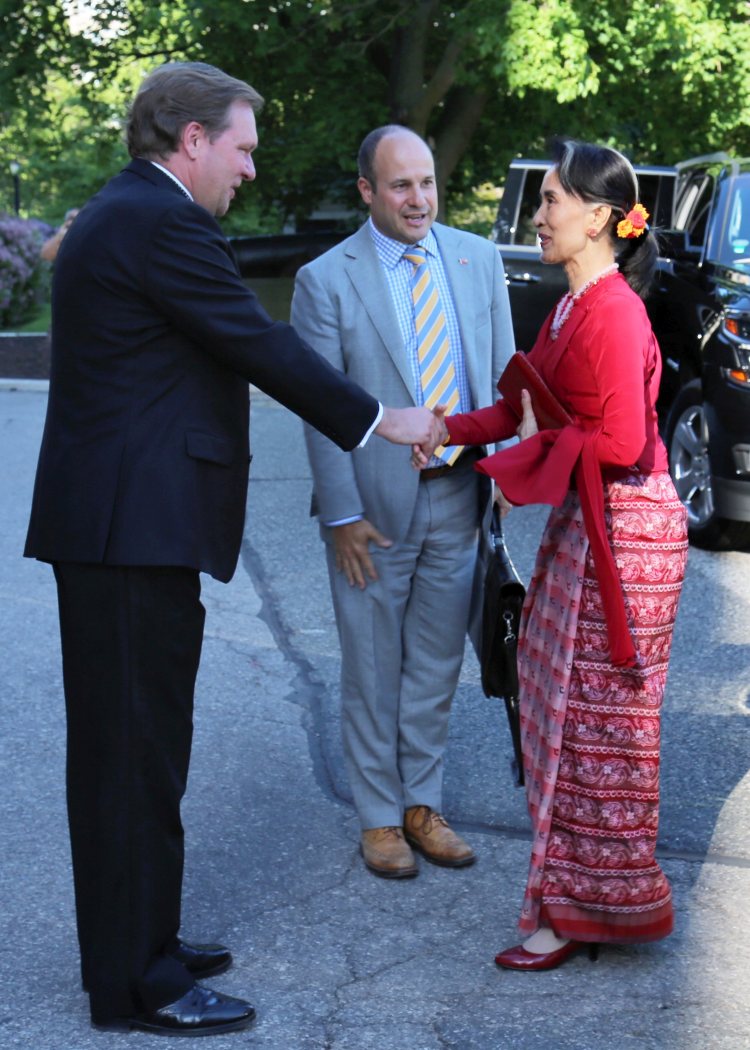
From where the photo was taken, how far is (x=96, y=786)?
11.2 feet

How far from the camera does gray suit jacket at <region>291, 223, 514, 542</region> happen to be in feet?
13.8

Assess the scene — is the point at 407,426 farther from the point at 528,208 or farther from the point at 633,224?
the point at 528,208

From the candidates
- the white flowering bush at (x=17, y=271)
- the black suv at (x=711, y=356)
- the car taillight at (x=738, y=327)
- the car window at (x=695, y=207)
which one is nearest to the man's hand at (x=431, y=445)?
the black suv at (x=711, y=356)

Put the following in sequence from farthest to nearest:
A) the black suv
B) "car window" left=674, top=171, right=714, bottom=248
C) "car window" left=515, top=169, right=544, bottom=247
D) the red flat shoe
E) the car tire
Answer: "car window" left=515, top=169, right=544, bottom=247, "car window" left=674, top=171, right=714, bottom=248, the car tire, the black suv, the red flat shoe

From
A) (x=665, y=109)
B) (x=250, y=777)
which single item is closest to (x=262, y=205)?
(x=665, y=109)

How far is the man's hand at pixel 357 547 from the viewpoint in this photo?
13.8 ft

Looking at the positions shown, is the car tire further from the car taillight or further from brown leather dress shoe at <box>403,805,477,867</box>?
brown leather dress shoe at <box>403,805,477,867</box>

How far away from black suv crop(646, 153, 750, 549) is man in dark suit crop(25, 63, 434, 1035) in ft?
15.2

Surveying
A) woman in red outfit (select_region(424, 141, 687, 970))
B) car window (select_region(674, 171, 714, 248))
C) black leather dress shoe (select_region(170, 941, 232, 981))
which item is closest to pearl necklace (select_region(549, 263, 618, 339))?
woman in red outfit (select_region(424, 141, 687, 970))

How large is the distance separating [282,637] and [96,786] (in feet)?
10.5

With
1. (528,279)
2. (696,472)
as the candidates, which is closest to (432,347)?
(696,472)

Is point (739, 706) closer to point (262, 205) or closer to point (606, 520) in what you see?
point (606, 520)

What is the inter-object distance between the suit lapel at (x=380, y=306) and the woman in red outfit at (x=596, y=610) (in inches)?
20.7

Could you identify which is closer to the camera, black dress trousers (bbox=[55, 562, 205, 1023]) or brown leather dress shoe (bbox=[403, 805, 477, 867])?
black dress trousers (bbox=[55, 562, 205, 1023])
